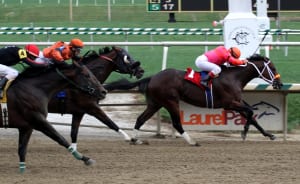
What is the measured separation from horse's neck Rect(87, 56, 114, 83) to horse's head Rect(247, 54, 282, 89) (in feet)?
7.35

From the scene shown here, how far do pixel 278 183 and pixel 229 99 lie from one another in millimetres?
3820

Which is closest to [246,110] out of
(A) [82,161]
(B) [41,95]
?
(A) [82,161]

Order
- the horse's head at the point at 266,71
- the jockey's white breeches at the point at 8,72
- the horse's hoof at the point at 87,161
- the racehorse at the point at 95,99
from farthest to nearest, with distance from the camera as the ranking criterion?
the horse's head at the point at 266,71, the racehorse at the point at 95,99, the horse's hoof at the point at 87,161, the jockey's white breeches at the point at 8,72

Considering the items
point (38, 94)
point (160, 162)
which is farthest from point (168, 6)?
point (38, 94)

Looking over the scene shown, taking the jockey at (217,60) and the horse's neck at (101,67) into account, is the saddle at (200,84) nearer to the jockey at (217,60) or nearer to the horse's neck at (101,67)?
the jockey at (217,60)

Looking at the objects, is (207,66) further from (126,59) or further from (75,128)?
(75,128)

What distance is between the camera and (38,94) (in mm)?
9141

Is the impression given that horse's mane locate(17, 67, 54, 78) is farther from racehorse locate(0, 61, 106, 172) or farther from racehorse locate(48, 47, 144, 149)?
racehorse locate(48, 47, 144, 149)

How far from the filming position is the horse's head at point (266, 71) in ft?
39.3

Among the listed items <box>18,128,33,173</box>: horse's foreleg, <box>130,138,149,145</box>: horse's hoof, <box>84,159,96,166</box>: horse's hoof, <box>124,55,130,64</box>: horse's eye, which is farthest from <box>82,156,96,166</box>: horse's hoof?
<box>124,55,130,64</box>: horse's eye

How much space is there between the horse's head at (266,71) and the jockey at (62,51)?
2.85 metres

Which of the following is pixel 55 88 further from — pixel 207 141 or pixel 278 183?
pixel 207 141

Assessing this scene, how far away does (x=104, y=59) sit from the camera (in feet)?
39.0

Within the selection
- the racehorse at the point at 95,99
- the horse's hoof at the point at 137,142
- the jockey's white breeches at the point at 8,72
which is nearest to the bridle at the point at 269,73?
the racehorse at the point at 95,99
